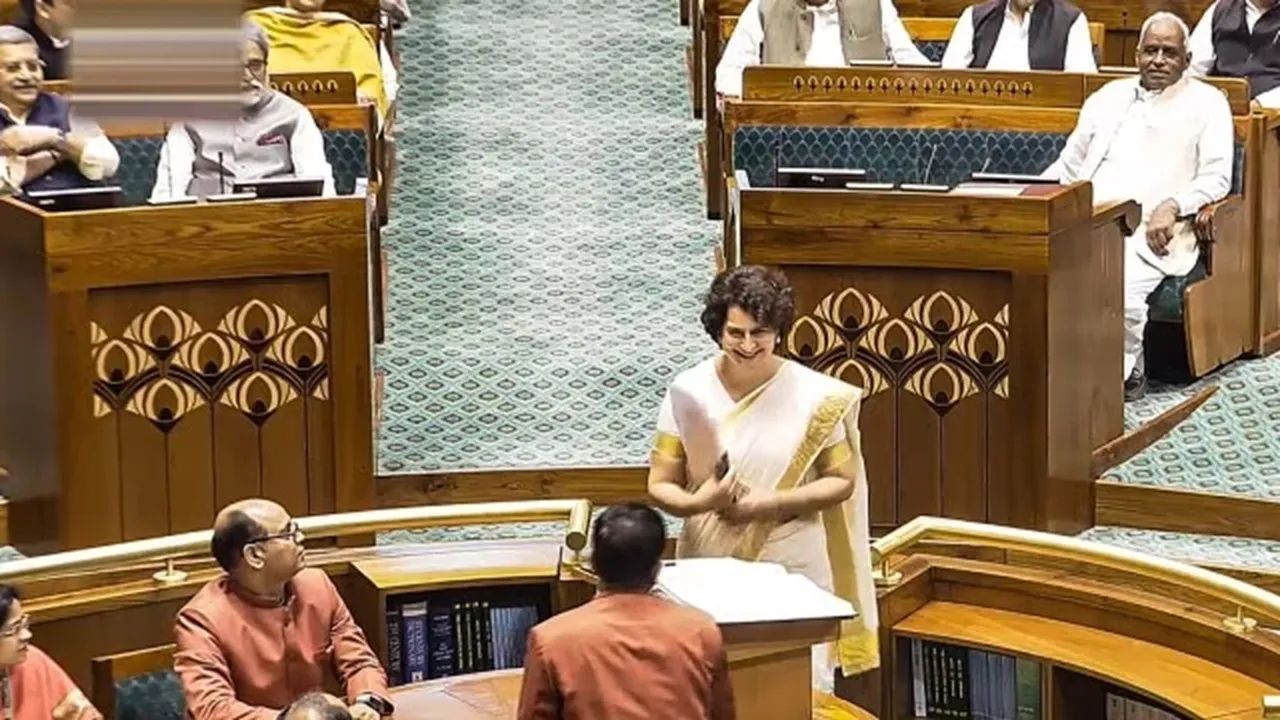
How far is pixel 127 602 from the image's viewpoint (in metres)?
4.04

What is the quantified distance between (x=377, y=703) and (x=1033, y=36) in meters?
4.38

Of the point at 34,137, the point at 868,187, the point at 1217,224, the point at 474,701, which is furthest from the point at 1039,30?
the point at 474,701

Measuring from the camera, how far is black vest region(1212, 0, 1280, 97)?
23.0 ft

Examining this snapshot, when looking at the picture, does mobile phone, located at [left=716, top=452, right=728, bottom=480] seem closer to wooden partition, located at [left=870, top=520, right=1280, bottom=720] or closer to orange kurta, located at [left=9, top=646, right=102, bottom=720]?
wooden partition, located at [left=870, top=520, right=1280, bottom=720]

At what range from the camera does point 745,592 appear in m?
3.44

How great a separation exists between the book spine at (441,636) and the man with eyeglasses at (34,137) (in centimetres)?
172

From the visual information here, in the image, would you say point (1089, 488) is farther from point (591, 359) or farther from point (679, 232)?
point (679, 232)

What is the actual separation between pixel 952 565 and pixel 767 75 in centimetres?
261

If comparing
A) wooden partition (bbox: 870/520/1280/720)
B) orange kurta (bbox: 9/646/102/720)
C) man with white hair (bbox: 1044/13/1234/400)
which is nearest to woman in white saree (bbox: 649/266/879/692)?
wooden partition (bbox: 870/520/1280/720)

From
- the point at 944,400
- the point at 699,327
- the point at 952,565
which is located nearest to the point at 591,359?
the point at 699,327

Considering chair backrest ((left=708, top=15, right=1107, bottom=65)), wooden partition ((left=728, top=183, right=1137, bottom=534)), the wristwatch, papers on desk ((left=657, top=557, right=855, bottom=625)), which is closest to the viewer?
papers on desk ((left=657, top=557, right=855, bottom=625))

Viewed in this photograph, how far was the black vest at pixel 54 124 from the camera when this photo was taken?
17.7 ft

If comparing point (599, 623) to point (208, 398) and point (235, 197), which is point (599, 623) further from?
point (235, 197)

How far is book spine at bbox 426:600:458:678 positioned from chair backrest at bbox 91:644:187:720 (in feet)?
1.80
